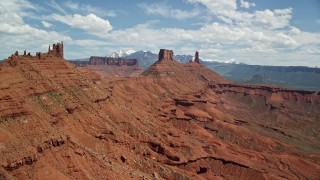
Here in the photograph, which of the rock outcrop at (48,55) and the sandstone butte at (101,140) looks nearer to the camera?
the sandstone butte at (101,140)

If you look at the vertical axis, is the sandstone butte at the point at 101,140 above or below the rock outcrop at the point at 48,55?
below

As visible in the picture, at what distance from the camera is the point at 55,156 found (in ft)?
249

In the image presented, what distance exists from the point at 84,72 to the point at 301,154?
280ft

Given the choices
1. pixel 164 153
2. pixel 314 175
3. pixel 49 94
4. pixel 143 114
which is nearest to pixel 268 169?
pixel 314 175

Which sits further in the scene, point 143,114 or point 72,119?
point 143,114

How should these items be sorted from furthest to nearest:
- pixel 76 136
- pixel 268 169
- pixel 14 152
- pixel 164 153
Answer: pixel 268 169 < pixel 164 153 < pixel 76 136 < pixel 14 152

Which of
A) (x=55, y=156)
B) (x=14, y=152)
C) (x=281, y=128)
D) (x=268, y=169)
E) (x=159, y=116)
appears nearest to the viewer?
(x=14, y=152)

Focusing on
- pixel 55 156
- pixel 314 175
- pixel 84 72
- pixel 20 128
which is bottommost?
pixel 314 175

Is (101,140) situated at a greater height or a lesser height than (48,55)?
lesser

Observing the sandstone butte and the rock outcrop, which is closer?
the sandstone butte

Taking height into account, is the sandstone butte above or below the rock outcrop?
below

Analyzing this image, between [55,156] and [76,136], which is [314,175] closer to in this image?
[76,136]

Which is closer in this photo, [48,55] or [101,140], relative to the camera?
[101,140]

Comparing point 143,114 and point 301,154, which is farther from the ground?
point 143,114
